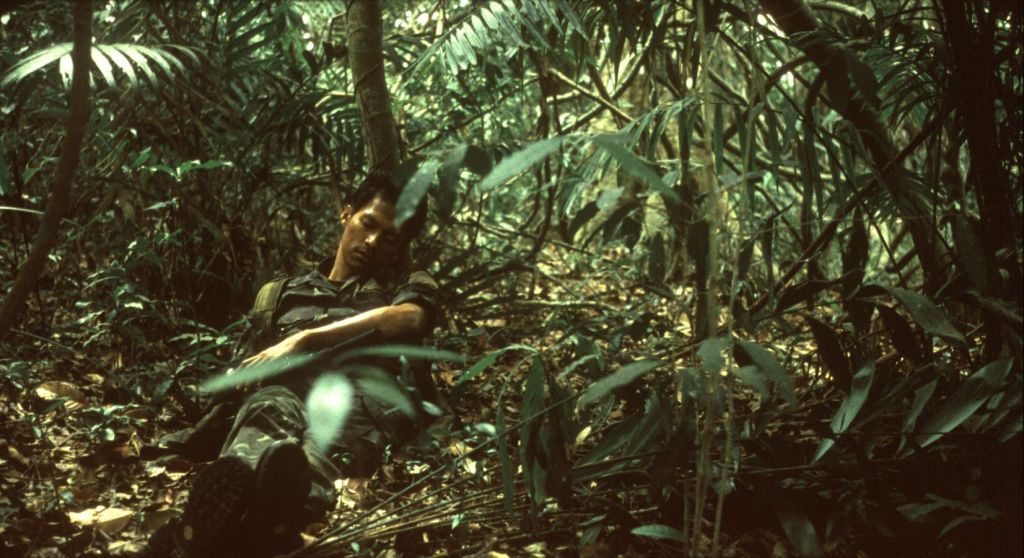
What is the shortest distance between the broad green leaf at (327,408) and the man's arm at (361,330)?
0.22m

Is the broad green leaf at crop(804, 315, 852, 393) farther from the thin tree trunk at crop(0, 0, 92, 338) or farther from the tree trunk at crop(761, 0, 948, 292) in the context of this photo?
the thin tree trunk at crop(0, 0, 92, 338)

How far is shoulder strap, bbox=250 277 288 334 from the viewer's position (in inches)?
98.7

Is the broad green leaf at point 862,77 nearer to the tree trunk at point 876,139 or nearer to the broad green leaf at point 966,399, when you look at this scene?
the tree trunk at point 876,139

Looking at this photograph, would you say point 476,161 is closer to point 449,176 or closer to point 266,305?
point 449,176

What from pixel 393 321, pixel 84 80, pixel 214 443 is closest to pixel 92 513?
pixel 214 443

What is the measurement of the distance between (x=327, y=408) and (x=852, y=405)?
3.75 ft

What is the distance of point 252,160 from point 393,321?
156 centimetres

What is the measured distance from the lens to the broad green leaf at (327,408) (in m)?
1.71

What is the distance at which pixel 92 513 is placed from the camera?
6.12 ft

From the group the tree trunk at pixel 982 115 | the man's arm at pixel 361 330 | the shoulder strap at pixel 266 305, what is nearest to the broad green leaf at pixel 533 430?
the man's arm at pixel 361 330

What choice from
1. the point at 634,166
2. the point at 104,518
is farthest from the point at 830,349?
the point at 104,518

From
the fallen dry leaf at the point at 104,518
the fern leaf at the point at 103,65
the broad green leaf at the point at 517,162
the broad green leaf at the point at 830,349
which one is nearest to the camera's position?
the broad green leaf at the point at 517,162

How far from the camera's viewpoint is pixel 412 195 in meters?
1.16

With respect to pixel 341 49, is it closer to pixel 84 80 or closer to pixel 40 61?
pixel 40 61
